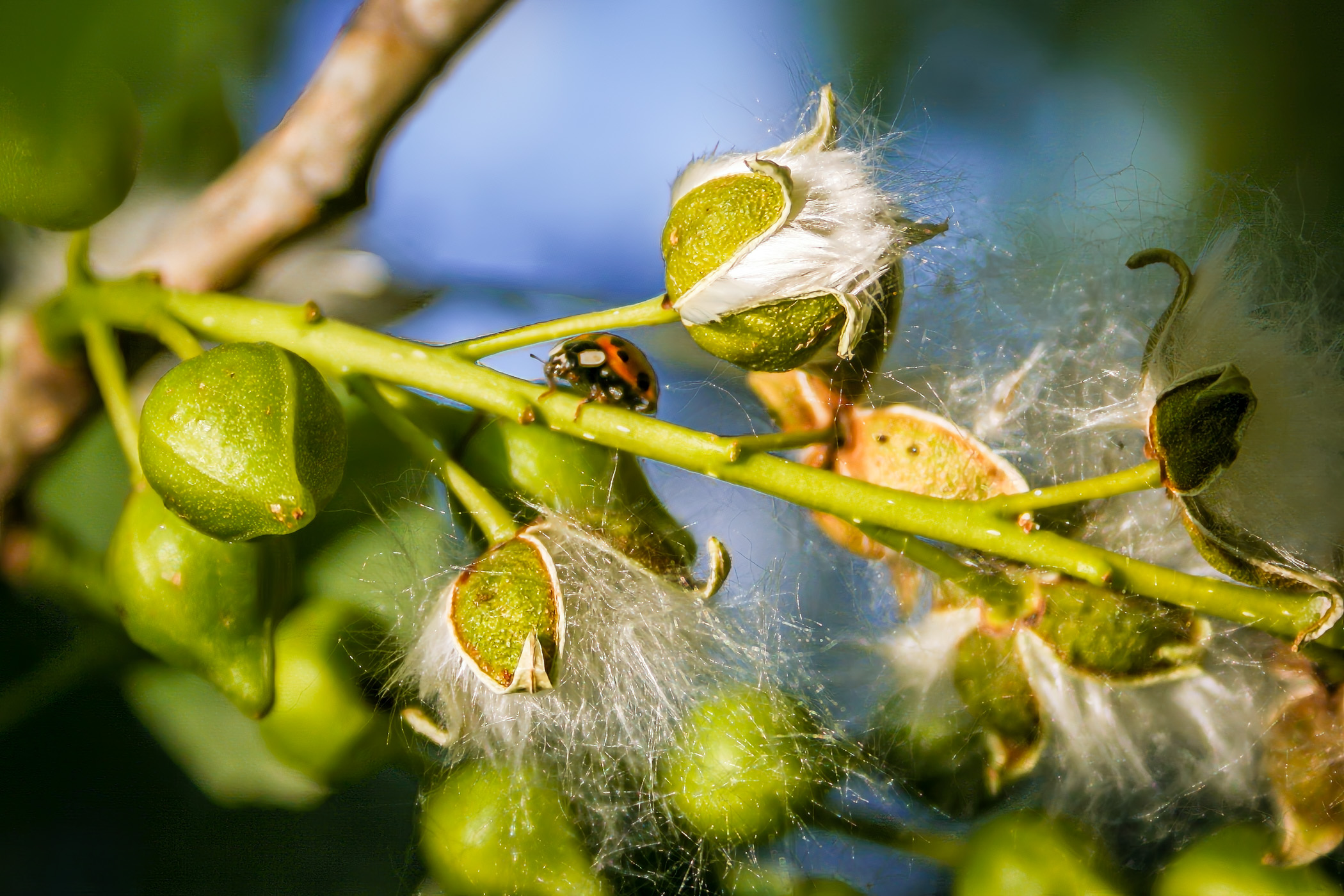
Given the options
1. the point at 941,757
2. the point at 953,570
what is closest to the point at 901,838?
the point at 941,757

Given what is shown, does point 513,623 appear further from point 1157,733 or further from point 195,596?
point 1157,733

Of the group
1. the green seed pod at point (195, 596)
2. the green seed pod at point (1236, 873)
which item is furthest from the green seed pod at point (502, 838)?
the green seed pod at point (1236, 873)

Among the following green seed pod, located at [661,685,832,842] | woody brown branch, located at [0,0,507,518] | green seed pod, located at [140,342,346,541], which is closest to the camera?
green seed pod, located at [140,342,346,541]

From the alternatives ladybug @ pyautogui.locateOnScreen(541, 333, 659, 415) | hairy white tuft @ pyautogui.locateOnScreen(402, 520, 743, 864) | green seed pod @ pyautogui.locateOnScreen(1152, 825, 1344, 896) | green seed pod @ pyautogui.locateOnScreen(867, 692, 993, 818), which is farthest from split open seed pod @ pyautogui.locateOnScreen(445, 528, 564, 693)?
green seed pod @ pyautogui.locateOnScreen(1152, 825, 1344, 896)

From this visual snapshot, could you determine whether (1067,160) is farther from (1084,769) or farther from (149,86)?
Answer: (149,86)

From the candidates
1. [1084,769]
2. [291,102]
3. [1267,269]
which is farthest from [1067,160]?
[291,102]

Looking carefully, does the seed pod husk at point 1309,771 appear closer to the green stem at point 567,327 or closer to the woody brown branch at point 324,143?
the green stem at point 567,327

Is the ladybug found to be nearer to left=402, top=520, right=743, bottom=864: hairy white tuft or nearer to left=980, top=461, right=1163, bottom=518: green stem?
left=402, top=520, right=743, bottom=864: hairy white tuft
